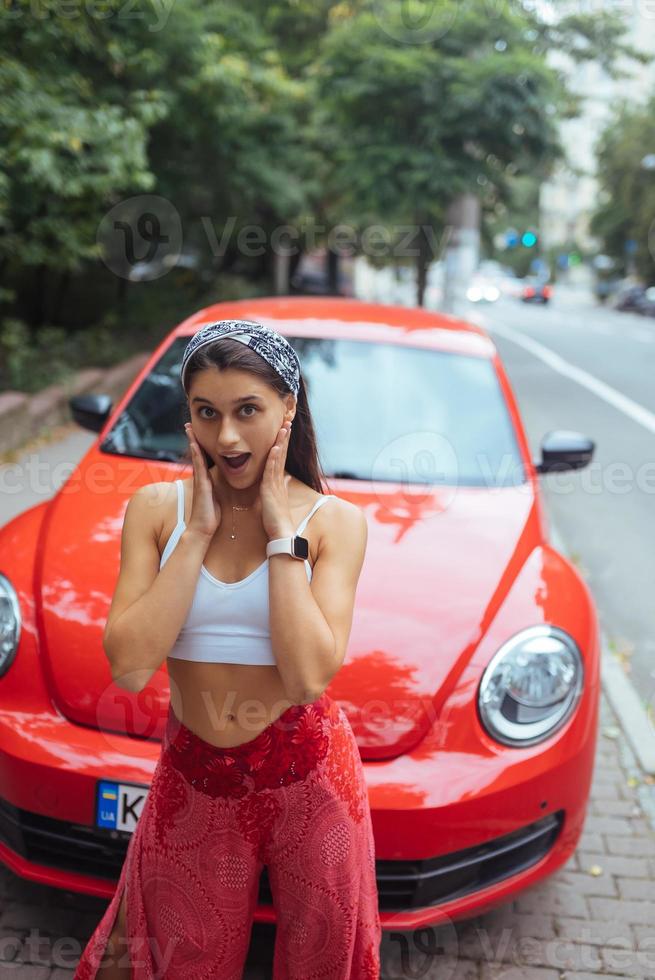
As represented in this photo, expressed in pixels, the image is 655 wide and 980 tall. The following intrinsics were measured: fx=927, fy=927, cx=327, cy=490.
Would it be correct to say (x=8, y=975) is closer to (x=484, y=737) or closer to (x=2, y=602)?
(x=2, y=602)

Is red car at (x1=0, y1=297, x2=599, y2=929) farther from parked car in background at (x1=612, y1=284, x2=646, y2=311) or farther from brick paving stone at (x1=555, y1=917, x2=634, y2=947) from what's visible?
parked car in background at (x1=612, y1=284, x2=646, y2=311)

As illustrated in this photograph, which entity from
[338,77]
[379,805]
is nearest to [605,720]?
[379,805]

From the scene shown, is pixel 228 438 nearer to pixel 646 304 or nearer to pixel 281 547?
pixel 281 547

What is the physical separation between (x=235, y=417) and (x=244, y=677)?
44cm

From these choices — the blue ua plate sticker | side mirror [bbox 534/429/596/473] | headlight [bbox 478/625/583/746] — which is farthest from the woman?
side mirror [bbox 534/429/596/473]

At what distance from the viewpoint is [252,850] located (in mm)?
1653

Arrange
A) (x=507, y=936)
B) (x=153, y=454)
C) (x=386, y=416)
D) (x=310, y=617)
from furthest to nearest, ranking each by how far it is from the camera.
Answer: (x=386, y=416) → (x=153, y=454) → (x=507, y=936) → (x=310, y=617)

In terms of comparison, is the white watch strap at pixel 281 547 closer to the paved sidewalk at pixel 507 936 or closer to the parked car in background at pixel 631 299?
the paved sidewalk at pixel 507 936

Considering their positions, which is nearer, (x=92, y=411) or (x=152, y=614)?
(x=152, y=614)

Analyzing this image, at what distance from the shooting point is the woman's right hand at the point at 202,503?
1.54 metres

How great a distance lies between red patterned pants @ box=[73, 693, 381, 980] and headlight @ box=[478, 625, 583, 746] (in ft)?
2.61

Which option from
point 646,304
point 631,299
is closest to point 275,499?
point 646,304

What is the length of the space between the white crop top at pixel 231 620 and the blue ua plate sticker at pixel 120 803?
86 cm

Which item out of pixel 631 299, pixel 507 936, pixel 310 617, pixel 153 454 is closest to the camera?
pixel 310 617
